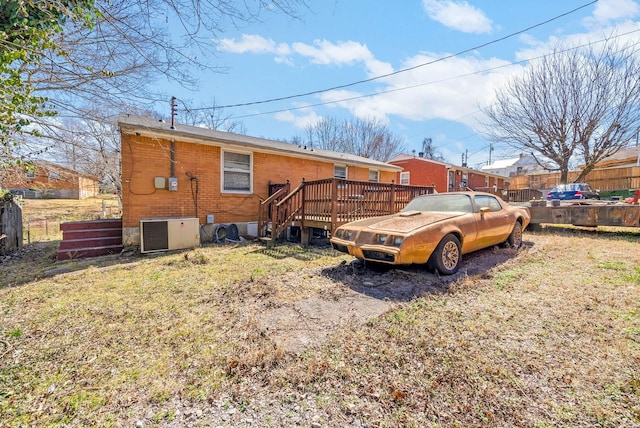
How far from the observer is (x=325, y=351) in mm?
2508

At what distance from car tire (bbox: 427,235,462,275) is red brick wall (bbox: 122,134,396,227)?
245 inches

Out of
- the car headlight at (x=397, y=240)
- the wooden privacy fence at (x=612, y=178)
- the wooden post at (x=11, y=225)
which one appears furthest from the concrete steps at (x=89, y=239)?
the wooden privacy fence at (x=612, y=178)

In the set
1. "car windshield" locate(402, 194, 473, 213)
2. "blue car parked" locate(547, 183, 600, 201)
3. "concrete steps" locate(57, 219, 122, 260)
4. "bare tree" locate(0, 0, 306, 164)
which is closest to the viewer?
"bare tree" locate(0, 0, 306, 164)

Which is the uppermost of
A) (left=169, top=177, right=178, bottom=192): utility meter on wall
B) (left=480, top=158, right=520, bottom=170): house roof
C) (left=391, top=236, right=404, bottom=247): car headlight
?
(left=480, top=158, right=520, bottom=170): house roof

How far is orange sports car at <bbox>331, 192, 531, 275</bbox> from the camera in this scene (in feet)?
13.8

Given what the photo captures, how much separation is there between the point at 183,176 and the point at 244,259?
3.45 m

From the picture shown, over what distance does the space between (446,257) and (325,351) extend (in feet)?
9.75

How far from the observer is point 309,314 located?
331 cm

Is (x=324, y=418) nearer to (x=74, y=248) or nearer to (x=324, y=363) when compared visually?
(x=324, y=363)

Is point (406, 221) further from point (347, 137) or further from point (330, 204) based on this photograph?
point (347, 137)

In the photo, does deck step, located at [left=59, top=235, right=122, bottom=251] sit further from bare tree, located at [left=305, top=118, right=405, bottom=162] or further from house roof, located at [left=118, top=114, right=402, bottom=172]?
bare tree, located at [left=305, top=118, right=405, bottom=162]

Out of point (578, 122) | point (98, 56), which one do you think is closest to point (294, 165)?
point (98, 56)

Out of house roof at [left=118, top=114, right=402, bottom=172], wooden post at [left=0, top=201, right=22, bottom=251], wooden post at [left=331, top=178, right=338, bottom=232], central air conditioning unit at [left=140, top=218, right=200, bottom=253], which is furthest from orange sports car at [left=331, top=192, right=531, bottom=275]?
wooden post at [left=0, top=201, right=22, bottom=251]

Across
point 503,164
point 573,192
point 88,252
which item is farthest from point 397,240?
point 503,164
